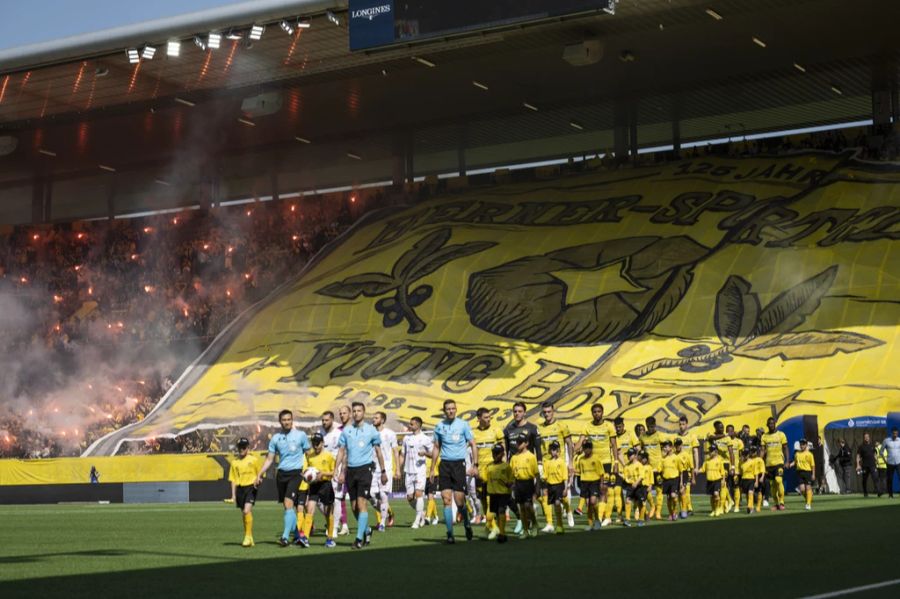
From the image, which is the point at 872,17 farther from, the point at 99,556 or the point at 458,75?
the point at 99,556

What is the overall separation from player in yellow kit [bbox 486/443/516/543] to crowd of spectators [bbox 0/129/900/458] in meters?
35.0

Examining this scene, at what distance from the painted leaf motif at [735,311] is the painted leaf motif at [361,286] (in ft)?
44.8

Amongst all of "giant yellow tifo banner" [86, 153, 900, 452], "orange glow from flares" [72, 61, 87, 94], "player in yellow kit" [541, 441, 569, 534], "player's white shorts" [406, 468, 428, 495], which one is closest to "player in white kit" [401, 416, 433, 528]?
"player's white shorts" [406, 468, 428, 495]

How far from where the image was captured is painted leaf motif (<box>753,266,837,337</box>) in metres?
43.7

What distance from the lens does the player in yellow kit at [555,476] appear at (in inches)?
838

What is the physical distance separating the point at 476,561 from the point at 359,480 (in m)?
3.90

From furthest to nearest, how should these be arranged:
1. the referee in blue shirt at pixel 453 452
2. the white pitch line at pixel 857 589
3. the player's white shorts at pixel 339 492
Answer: the player's white shorts at pixel 339 492 → the referee in blue shirt at pixel 453 452 → the white pitch line at pixel 857 589

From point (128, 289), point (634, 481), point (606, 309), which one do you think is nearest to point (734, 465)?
point (634, 481)

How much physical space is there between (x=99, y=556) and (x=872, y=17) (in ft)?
117

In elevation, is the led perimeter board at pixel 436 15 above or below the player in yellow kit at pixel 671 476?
above

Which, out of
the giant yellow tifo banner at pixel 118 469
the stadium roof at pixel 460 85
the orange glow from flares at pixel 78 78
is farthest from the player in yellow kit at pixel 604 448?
the orange glow from flares at pixel 78 78

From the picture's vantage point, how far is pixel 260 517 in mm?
28312

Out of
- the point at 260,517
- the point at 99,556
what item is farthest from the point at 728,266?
the point at 99,556

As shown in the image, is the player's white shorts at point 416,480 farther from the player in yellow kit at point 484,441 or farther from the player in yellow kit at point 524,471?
the player in yellow kit at point 524,471
